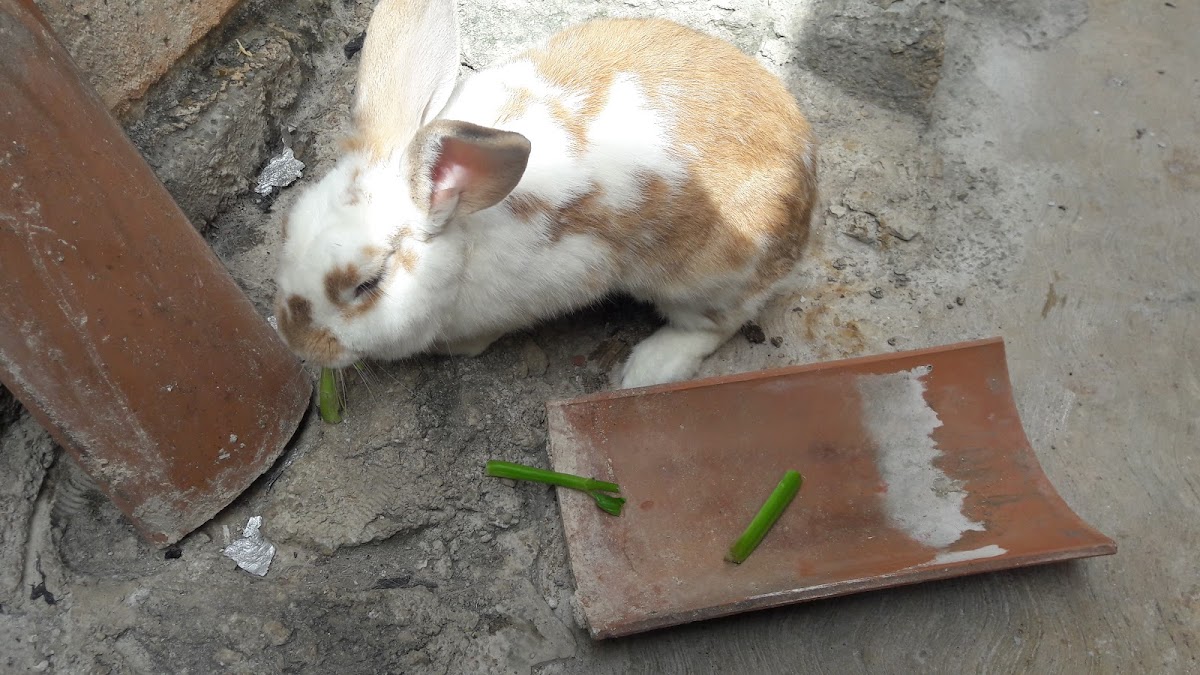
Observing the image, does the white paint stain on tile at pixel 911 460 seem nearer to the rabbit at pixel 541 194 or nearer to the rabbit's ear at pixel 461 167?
the rabbit at pixel 541 194

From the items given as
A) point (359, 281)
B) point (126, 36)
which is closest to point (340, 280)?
point (359, 281)

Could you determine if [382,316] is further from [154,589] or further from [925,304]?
[925,304]

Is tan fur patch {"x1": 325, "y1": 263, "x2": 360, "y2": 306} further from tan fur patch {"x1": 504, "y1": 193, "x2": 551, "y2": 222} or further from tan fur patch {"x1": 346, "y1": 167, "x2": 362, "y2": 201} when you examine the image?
tan fur patch {"x1": 504, "y1": 193, "x2": 551, "y2": 222}

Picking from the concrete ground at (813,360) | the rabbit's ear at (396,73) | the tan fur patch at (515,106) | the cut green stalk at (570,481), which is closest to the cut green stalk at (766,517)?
the concrete ground at (813,360)

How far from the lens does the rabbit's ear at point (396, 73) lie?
7.54 ft

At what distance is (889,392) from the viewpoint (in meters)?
2.52

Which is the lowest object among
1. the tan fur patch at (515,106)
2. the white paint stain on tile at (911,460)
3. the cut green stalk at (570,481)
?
the white paint stain on tile at (911,460)

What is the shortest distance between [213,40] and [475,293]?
1283 mm

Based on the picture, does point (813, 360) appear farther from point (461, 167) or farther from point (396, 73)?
point (396, 73)

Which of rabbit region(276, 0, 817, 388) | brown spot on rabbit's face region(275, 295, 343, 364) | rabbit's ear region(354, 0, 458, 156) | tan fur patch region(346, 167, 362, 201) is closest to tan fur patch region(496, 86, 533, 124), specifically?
rabbit region(276, 0, 817, 388)

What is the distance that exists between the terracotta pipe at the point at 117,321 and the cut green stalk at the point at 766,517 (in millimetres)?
1294

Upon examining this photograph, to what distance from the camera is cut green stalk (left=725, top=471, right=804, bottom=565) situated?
7.52 feet

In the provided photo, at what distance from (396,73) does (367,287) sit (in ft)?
2.01

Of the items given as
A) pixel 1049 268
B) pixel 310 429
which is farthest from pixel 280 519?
pixel 1049 268
